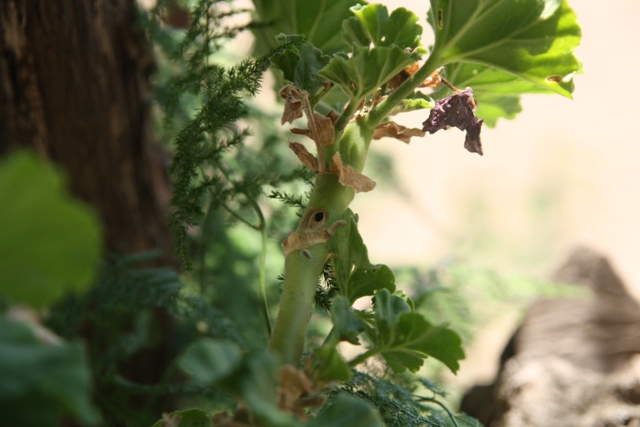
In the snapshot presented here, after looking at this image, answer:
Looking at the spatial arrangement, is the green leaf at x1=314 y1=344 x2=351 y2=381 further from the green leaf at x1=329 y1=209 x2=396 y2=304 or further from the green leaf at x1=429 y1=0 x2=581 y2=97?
the green leaf at x1=429 y1=0 x2=581 y2=97

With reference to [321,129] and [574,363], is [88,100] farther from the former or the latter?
[574,363]

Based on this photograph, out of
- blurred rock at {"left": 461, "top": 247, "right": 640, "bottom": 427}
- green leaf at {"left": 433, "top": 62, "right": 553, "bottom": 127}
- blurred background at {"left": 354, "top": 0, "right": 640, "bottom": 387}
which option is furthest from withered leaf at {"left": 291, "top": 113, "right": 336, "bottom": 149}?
blurred background at {"left": 354, "top": 0, "right": 640, "bottom": 387}

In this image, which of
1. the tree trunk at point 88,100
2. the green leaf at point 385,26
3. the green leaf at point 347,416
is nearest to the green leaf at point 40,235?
the green leaf at point 347,416

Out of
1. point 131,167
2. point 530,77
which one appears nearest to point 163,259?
point 131,167

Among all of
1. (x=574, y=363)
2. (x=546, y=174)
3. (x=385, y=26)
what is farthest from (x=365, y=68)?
(x=546, y=174)

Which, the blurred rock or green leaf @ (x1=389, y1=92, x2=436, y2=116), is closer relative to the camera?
green leaf @ (x1=389, y1=92, x2=436, y2=116)

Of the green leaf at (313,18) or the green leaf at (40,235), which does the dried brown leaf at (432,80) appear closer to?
the green leaf at (313,18)

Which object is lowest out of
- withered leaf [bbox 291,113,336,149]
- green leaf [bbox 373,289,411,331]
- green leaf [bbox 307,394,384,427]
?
green leaf [bbox 307,394,384,427]
